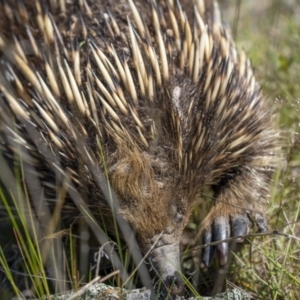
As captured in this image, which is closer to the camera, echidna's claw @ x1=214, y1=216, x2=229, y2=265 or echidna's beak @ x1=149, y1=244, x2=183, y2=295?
echidna's beak @ x1=149, y1=244, x2=183, y2=295

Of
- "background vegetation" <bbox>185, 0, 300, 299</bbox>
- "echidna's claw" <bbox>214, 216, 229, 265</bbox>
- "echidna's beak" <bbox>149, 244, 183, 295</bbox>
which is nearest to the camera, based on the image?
"echidna's beak" <bbox>149, 244, 183, 295</bbox>

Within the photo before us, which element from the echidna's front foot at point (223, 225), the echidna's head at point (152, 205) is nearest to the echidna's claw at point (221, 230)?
the echidna's front foot at point (223, 225)

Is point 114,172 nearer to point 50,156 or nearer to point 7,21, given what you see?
point 50,156

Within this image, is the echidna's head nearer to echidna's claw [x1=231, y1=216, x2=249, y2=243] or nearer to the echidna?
the echidna

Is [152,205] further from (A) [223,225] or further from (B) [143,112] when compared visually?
(A) [223,225]

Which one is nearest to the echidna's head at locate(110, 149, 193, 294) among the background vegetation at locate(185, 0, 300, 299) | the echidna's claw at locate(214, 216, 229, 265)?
the background vegetation at locate(185, 0, 300, 299)

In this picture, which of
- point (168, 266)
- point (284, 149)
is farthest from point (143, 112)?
point (284, 149)

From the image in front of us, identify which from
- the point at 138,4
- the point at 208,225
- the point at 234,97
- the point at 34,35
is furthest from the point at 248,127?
the point at 34,35

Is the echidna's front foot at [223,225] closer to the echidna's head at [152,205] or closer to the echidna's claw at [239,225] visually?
the echidna's claw at [239,225]
